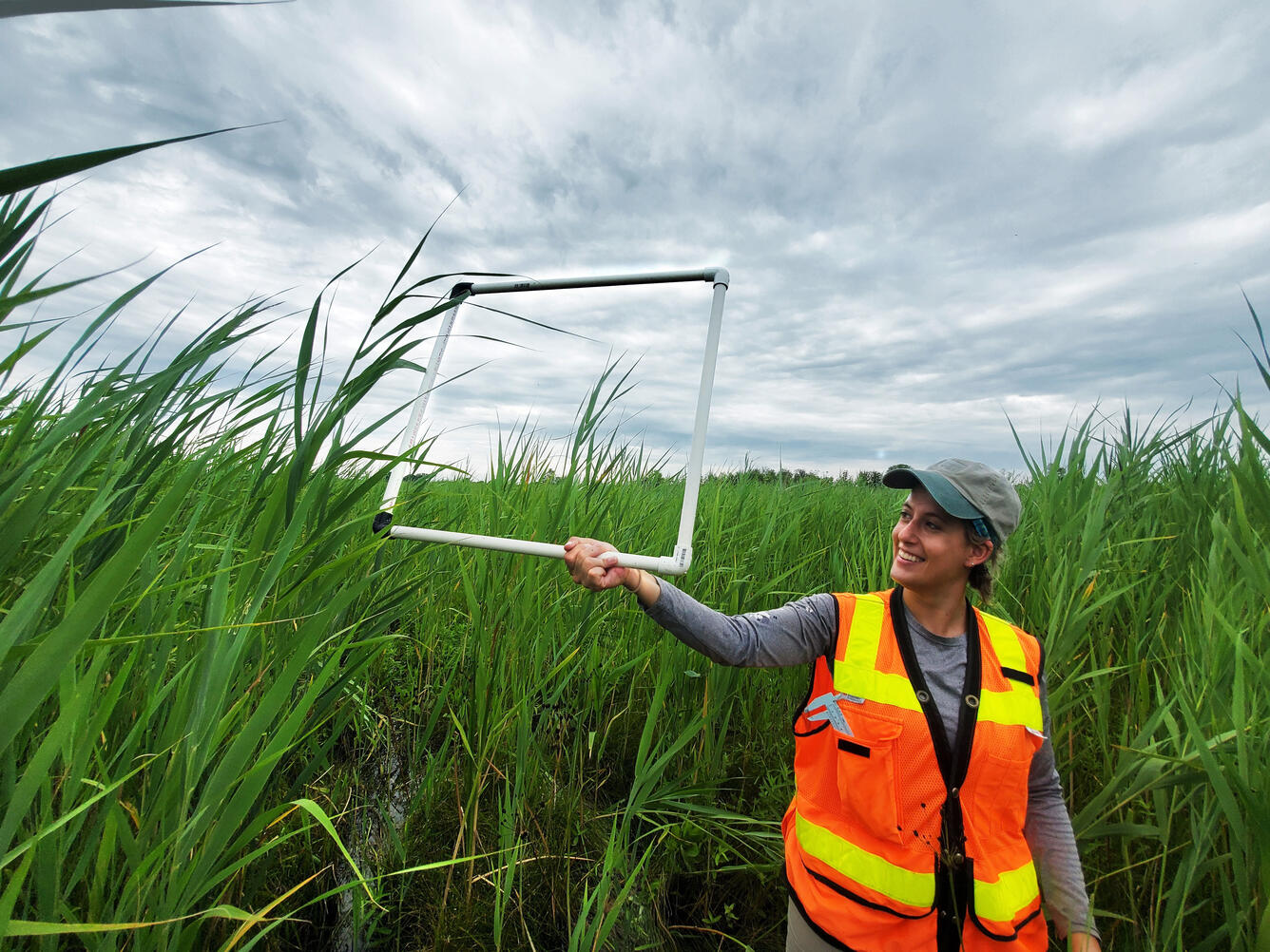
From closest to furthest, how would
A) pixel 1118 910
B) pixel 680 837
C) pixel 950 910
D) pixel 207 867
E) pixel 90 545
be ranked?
1. pixel 207 867
2. pixel 90 545
3. pixel 950 910
4. pixel 1118 910
5. pixel 680 837

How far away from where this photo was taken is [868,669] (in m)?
1.62

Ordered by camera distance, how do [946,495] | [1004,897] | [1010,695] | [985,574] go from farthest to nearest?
1. [985,574]
2. [946,495]
3. [1010,695]
4. [1004,897]

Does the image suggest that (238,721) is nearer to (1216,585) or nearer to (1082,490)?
(1216,585)

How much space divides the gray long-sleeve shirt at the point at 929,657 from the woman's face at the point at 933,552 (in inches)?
5.5

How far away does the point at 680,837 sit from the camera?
→ 1919 millimetres

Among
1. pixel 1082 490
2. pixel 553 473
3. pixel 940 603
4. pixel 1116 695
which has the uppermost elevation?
pixel 1082 490

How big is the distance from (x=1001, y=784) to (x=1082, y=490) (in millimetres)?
1790

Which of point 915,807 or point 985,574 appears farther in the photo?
point 985,574

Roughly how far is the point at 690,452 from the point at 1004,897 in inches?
51.2

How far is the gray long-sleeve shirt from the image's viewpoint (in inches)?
61.5

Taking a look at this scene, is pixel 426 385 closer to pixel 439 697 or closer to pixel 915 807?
pixel 439 697

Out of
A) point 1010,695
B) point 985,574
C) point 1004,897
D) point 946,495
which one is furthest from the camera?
point 985,574

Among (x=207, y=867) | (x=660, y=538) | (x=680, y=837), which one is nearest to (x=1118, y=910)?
(x=680, y=837)

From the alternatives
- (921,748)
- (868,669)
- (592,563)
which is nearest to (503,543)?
(592,563)
